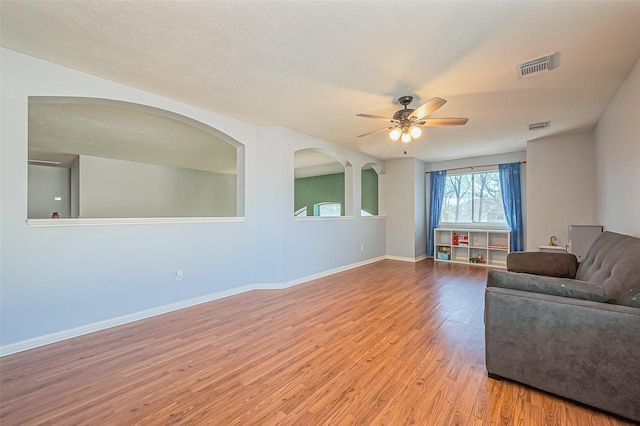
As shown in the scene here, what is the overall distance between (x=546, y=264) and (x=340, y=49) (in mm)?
3100

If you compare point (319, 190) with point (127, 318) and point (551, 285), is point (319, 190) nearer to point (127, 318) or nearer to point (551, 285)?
point (127, 318)

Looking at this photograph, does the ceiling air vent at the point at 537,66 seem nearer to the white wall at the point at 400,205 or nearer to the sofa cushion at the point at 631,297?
the sofa cushion at the point at 631,297

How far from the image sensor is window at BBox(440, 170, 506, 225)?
6.26 meters

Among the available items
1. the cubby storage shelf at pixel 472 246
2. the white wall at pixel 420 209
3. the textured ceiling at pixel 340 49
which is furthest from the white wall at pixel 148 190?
the cubby storage shelf at pixel 472 246

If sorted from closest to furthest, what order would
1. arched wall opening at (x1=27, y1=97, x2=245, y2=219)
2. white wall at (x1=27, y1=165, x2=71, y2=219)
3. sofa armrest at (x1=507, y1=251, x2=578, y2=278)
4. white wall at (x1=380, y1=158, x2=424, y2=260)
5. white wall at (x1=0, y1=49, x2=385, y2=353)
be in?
white wall at (x1=0, y1=49, x2=385, y2=353) → sofa armrest at (x1=507, y1=251, x2=578, y2=278) → arched wall opening at (x1=27, y1=97, x2=245, y2=219) → white wall at (x1=27, y1=165, x2=71, y2=219) → white wall at (x1=380, y1=158, x2=424, y2=260)

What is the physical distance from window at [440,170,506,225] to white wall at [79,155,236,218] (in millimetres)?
6305

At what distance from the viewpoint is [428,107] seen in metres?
2.78

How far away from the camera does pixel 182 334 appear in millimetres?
2664

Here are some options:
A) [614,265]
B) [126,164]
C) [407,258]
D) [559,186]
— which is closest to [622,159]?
[614,265]

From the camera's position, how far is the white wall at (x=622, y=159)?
2.54 meters

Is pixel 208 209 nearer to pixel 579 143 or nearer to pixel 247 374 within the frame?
pixel 247 374

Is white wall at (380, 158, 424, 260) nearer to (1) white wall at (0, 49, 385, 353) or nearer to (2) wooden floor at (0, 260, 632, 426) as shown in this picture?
(1) white wall at (0, 49, 385, 353)

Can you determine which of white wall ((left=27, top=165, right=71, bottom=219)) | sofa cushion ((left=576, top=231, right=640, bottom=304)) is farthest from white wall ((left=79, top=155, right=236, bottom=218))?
sofa cushion ((left=576, top=231, right=640, bottom=304))

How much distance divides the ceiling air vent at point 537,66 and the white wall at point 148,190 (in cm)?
760
